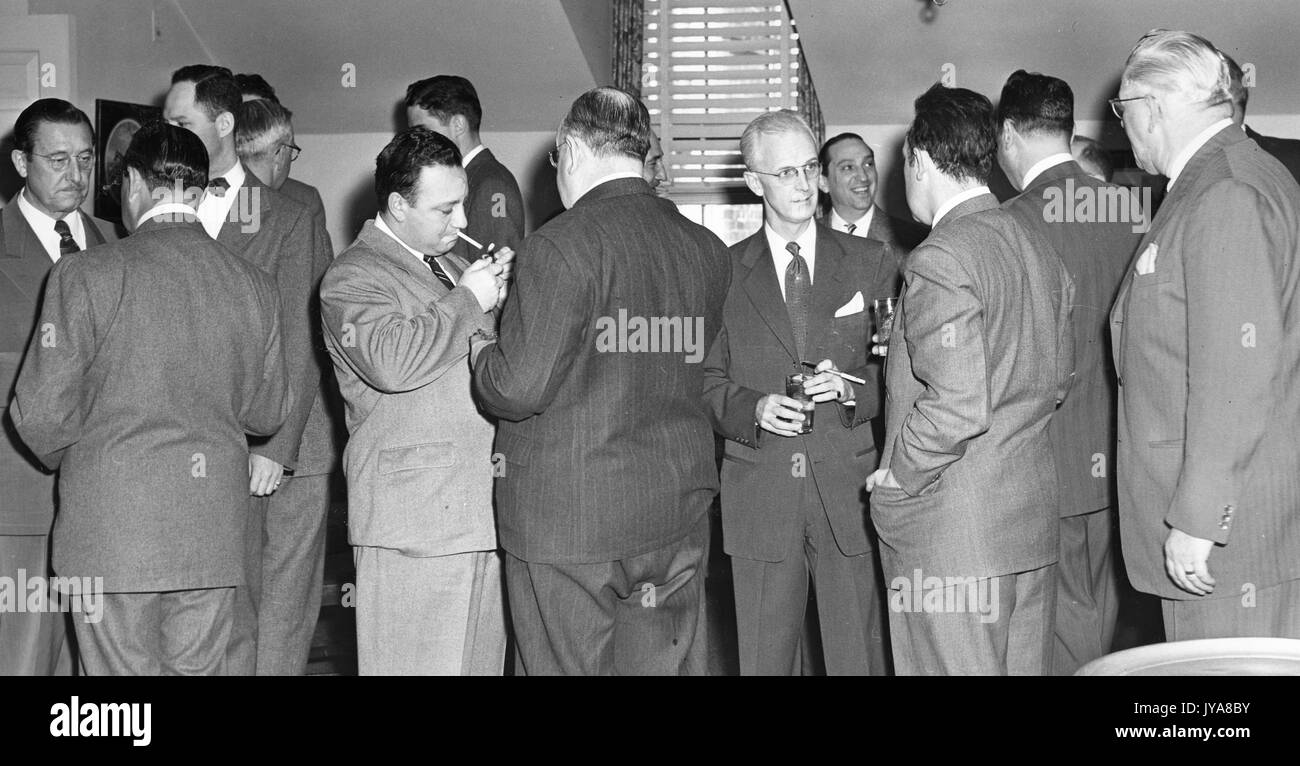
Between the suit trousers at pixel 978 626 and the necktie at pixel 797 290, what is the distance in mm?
835

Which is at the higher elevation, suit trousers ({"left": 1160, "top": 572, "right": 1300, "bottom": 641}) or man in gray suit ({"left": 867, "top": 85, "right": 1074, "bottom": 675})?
man in gray suit ({"left": 867, "top": 85, "right": 1074, "bottom": 675})

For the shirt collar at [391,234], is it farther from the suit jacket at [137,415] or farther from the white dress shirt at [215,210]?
the white dress shirt at [215,210]

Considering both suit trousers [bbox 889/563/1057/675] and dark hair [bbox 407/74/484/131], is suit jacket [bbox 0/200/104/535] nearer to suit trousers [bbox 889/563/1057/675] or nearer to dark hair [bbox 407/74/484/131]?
dark hair [bbox 407/74/484/131]

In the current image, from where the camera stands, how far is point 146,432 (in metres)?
2.68

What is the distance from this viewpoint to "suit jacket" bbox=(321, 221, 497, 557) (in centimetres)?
281

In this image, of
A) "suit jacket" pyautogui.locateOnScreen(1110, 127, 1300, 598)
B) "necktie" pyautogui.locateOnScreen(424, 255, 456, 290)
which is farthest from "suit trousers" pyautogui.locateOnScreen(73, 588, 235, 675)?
"suit jacket" pyautogui.locateOnScreen(1110, 127, 1300, 598)

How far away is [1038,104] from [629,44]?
337 centimetres

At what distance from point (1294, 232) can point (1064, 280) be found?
537 millimetres

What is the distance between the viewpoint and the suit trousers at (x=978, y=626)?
265cm

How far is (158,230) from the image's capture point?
279 centimetres

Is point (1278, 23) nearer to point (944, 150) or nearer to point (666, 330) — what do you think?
point (944, 150)

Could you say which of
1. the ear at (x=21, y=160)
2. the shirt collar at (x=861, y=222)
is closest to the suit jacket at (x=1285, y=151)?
the shirt collar at (x=861, y=222)

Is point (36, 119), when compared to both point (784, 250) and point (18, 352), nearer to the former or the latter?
point (18, 352)
